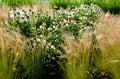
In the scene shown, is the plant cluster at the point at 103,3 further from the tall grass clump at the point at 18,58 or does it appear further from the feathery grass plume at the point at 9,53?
the feathery grass plume at the point at 9,53

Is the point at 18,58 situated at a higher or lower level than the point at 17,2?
lower

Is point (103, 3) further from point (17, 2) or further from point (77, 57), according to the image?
point (77, 57)

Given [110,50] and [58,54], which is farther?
[58,54]

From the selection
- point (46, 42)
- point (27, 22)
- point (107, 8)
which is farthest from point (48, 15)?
point (107, 8)

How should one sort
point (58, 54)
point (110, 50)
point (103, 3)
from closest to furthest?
point (110, 50) < point (58, 54) < point (103, 3)

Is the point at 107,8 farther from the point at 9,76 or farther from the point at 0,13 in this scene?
the point at 9,76

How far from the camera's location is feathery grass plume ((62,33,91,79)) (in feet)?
17.1

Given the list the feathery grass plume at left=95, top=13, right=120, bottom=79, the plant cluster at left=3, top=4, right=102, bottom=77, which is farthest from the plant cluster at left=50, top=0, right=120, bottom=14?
the feathery grass plume at left=95, top=13, right=120, bottom=79

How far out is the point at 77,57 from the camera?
5.21m

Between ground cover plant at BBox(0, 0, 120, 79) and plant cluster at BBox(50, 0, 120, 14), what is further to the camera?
plant cluster at BBox(50, 0, 120, 14)

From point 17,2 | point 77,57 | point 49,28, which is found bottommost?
point 77,57

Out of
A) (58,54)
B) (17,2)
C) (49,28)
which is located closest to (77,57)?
(58,54)

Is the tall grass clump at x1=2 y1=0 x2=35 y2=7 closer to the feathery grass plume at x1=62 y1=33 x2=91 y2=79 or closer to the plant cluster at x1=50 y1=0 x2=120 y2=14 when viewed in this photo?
the plant cluster at x1=50 y1=0 x2=120 y2=14

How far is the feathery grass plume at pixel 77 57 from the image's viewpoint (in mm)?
5199
